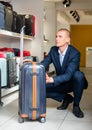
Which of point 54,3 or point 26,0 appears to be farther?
point 54,3

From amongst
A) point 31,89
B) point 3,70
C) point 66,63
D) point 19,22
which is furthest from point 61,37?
point 19,22

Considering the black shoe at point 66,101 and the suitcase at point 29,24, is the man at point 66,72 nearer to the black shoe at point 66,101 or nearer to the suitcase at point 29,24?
the black shoe at point 66,101

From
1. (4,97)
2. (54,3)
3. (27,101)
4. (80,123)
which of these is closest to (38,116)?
(27,101)

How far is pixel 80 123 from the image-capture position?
9.45ft

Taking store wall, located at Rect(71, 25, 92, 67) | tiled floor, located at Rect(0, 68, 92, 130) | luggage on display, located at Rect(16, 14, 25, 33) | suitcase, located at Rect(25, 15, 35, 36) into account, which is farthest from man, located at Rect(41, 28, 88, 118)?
store wall, located at Rect(71, 25, 92, 67)

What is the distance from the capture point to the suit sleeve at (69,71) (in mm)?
3049

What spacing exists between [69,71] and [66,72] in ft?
0.13

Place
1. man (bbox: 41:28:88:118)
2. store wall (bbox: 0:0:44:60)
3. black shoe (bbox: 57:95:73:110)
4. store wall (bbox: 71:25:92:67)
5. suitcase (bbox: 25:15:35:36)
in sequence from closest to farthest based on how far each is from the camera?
man (bbox: 41:28:88:118) < black shoe (bbox: 57:95:73:110) < suitcase (bbox: 25:15:35:36) < store wall (bbox: 0:0:44:60) < store wall (bbox: 71:25:92:67)

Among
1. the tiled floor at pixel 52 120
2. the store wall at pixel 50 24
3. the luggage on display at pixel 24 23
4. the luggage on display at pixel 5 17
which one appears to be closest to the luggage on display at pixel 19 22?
the luggage on display at pixel 24 23

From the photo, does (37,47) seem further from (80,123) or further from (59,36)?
(80,123)

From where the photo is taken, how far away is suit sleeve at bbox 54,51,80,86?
305 centimetres

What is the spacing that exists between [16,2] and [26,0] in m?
0.21

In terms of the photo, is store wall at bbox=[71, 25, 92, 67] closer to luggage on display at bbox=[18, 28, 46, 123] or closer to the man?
the man

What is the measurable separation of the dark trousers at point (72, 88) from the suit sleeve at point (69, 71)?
91 mm
